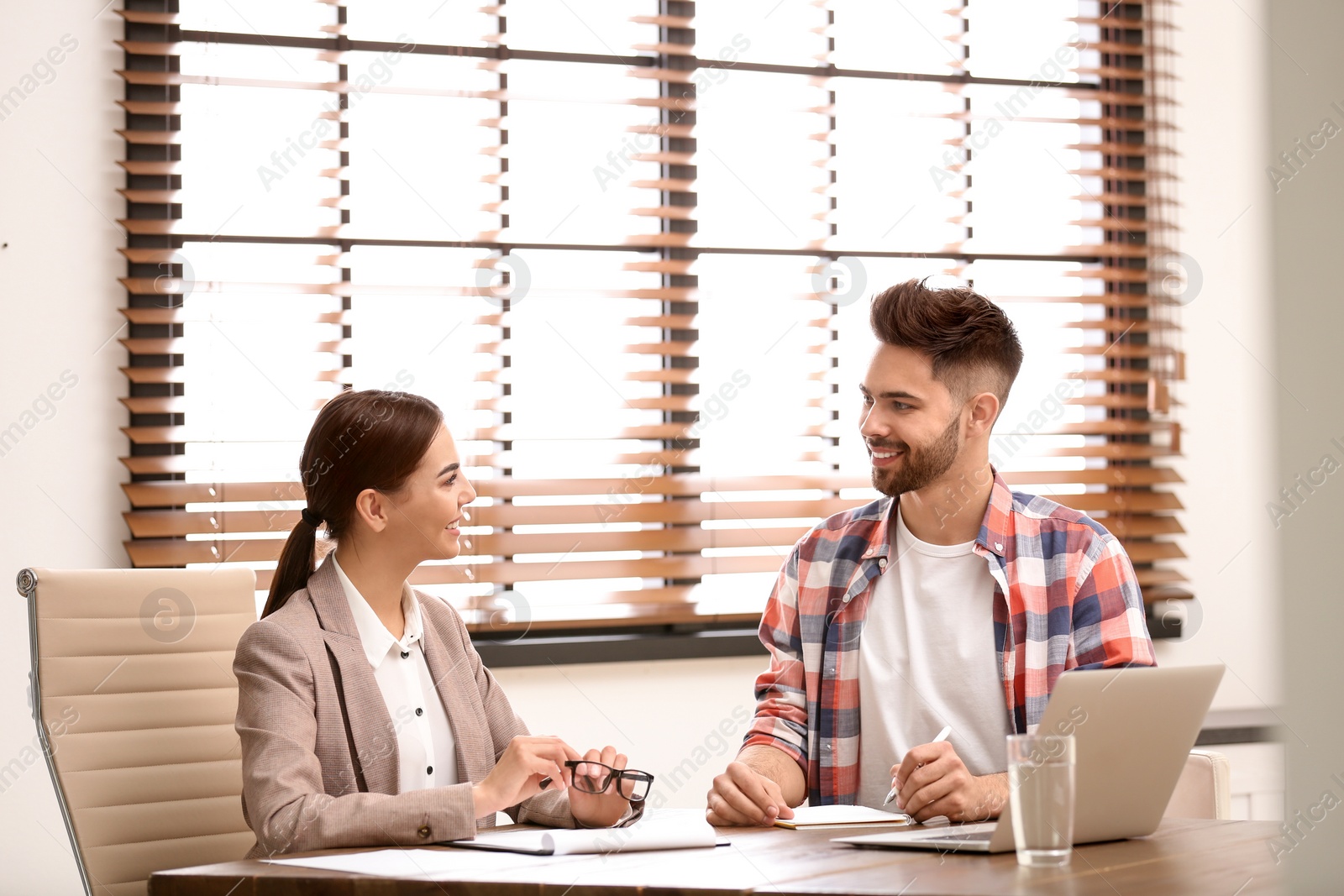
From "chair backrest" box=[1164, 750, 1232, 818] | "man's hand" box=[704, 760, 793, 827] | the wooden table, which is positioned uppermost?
the wooden table

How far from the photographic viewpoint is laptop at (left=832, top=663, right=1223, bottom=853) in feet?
3.79

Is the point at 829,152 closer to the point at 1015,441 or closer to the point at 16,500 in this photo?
the point at 1015,441

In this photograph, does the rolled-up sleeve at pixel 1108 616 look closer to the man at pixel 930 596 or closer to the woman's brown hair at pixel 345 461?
the man at pixel 930 596

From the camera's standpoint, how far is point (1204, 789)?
1763 mm

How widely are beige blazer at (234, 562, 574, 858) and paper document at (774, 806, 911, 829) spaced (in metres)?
0.31

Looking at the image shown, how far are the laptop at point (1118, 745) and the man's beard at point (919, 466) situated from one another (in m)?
0.72

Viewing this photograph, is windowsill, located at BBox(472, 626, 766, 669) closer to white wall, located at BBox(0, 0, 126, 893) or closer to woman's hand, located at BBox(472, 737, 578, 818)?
white wall, located at BBox(0, 0, 126, 893)

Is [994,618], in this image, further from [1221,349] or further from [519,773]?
[1221,349]

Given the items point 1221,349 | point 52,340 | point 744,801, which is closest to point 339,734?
point 744,801

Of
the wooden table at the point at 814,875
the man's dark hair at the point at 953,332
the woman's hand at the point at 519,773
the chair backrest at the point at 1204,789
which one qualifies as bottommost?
the chair backrest at the point at 1204,789

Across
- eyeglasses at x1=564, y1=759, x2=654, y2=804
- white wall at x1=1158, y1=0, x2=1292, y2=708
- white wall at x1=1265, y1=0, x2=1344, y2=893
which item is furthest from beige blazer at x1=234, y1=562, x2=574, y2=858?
white wall at x1=1158, y1=0, x2=1292, y2=708

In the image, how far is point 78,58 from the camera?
8.52ft

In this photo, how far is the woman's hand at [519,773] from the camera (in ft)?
4.74

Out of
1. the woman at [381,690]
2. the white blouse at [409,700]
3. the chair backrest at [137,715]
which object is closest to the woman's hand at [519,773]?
the woman at [381,690]
